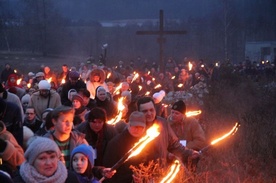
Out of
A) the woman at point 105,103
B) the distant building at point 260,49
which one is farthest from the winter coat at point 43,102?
the distant building at point 260,49

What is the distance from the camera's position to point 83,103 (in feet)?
27.7

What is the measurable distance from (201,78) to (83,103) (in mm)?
13018

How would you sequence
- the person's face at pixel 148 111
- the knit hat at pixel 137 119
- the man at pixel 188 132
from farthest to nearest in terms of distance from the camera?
1. the man at pixel 188 132
2. the person's face at pixel 148 111
3. the knit hat at pixel 137 119

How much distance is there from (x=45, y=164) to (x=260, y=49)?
57984 mm

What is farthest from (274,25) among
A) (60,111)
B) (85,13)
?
(60,111)

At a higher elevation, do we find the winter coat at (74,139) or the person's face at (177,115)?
the winter coat at (74,139)

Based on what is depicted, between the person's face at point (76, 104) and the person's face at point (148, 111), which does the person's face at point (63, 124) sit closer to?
the person's face at point (148, 111)

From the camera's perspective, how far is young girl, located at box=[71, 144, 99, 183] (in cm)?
501

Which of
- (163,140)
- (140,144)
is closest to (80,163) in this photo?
(140,144)

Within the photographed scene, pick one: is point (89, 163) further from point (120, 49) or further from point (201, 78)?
point (120, 49)

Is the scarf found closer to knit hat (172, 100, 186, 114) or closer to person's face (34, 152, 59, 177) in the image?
person's face (34, 152, 59, 177)

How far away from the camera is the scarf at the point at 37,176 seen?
158 inches

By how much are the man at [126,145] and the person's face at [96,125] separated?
38cm

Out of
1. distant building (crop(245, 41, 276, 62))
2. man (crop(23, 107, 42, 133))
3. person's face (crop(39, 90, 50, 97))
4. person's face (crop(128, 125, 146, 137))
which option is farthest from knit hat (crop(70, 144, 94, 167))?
distant building (crop(245, 41, 276, 62))
